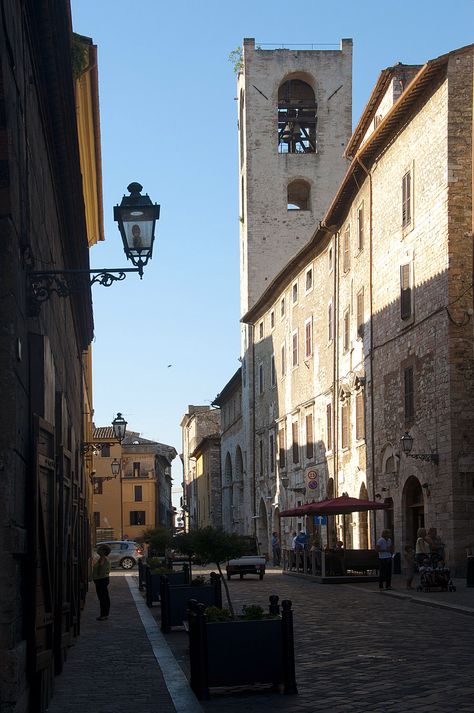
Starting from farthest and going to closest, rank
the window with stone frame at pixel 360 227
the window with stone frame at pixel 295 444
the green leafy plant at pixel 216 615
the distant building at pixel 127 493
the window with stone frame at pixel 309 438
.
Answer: the distant building at pixel 127 493 → the window with stone frame at pixel 295 444 → the window with stone frame at pixel 309 438 → the window with stone frame at pixel 360 227 → the green leafy plant at pixel 216 615

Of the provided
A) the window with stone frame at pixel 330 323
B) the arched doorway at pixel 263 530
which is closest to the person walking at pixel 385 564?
the window with stone frame at pixel 330 323

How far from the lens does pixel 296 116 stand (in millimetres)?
56250

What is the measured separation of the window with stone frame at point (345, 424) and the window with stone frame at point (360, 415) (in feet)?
4.98

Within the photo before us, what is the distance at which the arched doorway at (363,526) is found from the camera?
1398 inches

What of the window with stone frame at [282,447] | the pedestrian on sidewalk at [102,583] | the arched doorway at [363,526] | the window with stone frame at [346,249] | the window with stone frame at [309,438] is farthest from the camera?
the window with stone frame at [282,447]

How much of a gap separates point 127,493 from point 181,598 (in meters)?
76.6

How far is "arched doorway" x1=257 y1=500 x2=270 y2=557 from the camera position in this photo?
5453 cm

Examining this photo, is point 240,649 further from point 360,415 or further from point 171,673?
point 360,415

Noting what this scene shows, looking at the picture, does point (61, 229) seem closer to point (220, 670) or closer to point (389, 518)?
point (220, 670)

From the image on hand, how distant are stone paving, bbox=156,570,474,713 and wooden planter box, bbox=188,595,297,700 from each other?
0.17m

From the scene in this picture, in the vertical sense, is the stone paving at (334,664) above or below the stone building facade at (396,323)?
below

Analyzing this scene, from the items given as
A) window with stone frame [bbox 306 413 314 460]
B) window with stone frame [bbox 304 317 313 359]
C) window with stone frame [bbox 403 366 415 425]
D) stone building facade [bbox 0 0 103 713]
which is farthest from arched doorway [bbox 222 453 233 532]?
stone building facade [bbox 0 0 103 713]

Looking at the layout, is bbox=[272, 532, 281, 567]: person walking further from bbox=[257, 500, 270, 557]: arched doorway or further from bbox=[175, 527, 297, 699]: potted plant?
bbox=[175, 527, 297, 699]: potted plant

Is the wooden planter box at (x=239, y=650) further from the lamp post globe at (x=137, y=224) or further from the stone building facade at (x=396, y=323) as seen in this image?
the stone building facade at (x=396, y=323)
